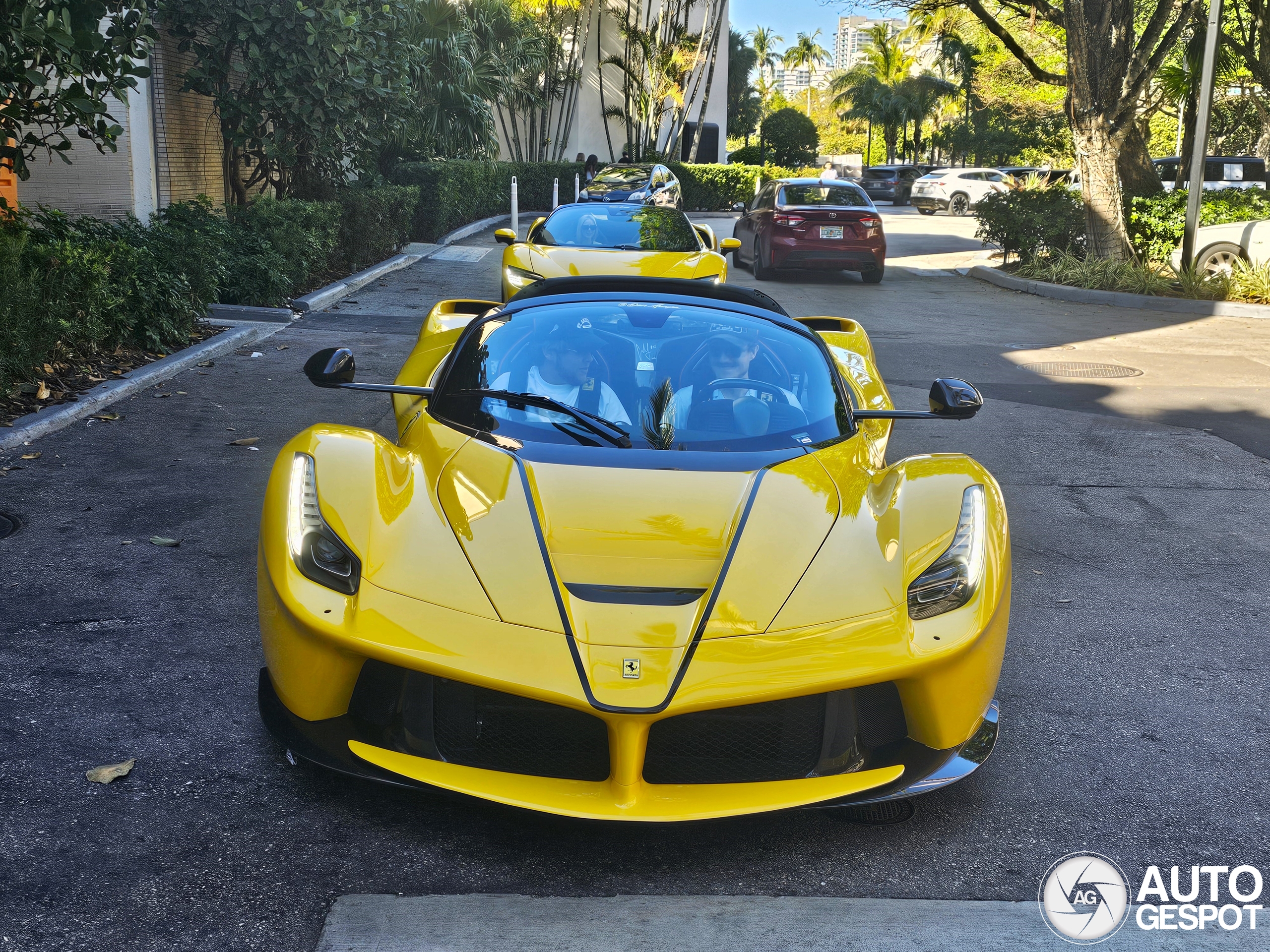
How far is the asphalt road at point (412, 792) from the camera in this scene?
9.30ft

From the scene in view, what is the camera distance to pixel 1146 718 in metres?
3.85

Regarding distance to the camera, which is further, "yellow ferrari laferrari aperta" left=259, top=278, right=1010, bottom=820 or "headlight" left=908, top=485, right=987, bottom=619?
"headlight" left=908, top=485, right=987, bottom=619

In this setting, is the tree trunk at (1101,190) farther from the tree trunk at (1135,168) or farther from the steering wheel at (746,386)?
the steering wheel at (746,386)

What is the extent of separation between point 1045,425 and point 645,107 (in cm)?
3684

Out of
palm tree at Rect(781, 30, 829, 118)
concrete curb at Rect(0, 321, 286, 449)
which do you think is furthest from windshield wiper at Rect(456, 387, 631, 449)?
palm tree at Rect(781, 30, 829, 118)

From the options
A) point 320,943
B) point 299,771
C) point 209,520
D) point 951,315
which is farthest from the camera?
point 951,315

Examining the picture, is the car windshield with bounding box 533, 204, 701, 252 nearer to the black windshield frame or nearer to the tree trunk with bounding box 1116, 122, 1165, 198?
the black windshield frame

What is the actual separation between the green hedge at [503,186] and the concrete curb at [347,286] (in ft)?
11.3

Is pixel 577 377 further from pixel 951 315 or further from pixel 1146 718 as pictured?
pixel 951 315

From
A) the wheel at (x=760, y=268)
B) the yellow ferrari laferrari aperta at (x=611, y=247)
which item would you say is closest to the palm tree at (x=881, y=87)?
the wheel at (x=760, y=268)

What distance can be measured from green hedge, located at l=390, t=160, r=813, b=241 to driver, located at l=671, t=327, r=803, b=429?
18186 mm

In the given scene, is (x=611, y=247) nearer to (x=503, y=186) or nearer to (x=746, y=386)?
(x=746, y=386)

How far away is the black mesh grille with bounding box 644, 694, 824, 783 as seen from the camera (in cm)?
287

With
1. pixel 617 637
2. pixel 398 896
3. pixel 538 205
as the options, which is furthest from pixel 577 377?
pixel 538 205
